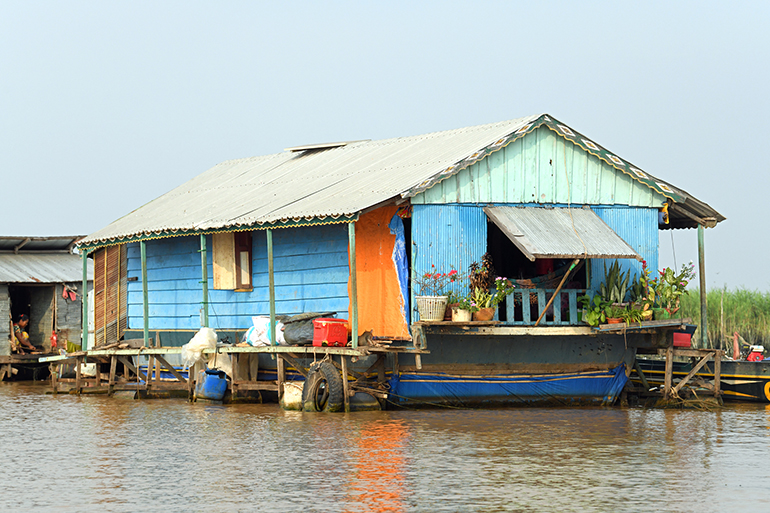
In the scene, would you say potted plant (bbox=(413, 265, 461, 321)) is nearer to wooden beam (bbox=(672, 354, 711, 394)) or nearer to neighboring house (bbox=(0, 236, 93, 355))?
wooden beam (bbox=(672, 354, 711, 394))

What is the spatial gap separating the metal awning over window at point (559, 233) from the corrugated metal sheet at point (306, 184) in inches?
57.0

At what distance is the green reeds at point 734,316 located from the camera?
29672mm

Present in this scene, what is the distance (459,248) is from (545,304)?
1.81 meters

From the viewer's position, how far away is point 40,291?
3294 cm

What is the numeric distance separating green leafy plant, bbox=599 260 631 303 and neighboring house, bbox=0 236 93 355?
18.8m

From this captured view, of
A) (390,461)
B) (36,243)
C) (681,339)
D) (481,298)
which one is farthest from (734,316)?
(36,243)

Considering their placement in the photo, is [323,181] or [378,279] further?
[323,181]

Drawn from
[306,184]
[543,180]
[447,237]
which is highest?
[306,184]

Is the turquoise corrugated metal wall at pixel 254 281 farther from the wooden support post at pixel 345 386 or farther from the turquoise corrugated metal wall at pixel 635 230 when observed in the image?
the turquoise corrugated metal wall at pixel 635 230

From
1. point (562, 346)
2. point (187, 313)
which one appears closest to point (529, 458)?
point (562, 346)

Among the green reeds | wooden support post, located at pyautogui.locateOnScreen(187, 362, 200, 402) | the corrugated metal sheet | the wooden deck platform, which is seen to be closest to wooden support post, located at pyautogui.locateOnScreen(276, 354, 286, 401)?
the wooden deck platform

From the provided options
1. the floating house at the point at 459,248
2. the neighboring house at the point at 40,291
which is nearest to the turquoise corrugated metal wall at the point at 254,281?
the floating house at the point at 459,248

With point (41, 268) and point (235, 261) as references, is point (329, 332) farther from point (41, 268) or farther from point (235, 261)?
point (41, 268)

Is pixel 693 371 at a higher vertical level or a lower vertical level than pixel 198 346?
lower
